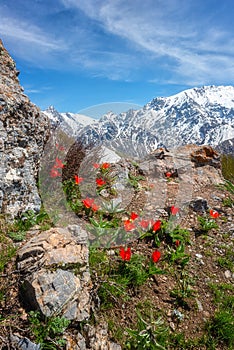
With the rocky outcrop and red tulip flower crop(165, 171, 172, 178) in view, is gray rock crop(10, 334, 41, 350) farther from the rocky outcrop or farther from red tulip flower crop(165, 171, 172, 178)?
red tulip flower crop(165, 171, 172, 178)

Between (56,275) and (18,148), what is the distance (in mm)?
2367

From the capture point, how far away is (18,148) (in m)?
4.51

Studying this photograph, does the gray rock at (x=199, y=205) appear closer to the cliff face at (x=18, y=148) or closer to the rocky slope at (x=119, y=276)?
the rocky slope at (x=119, y=276)

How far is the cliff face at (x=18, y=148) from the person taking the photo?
411 cm

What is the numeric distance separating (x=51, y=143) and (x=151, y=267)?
3.56m

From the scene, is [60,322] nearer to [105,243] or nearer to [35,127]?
[105,243]

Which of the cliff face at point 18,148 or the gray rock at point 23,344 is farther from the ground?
the cliff face at point 18,148

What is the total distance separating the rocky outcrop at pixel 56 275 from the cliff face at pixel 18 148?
907 mm

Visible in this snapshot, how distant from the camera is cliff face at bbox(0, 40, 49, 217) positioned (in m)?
4.11

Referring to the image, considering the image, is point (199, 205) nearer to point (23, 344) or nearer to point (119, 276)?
point (119, 276)

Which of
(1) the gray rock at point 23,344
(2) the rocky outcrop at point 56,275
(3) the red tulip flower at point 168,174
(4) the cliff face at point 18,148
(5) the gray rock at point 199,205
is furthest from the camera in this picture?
(3) the red tulip flower at point 168,174

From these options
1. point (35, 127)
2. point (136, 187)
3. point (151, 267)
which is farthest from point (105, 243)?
point (136, 187)

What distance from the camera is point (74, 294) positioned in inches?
115

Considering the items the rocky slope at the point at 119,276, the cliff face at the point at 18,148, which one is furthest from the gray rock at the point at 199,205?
the cliff face at the point at 18,148
